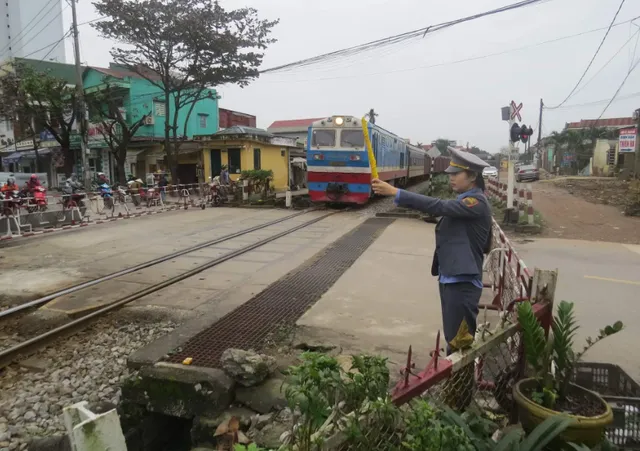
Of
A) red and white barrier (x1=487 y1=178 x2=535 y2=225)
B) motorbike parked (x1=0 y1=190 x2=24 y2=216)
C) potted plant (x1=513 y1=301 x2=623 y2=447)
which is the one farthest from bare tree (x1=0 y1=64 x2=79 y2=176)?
potted plant (x1=513 y1=301 x2=623 y2=447)

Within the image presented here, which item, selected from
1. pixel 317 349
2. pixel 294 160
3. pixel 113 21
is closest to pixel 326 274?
pixel 317 349

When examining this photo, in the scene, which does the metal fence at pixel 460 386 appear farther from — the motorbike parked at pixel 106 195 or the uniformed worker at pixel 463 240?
the motorbike parked at pixel 106 195

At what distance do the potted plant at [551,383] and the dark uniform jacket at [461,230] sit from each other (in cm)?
53

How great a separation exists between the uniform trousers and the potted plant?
44cm

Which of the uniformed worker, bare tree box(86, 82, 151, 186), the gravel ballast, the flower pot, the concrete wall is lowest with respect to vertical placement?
the gravel ballast

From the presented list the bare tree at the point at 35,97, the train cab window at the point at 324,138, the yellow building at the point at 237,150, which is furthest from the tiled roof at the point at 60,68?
the train cab window at the point at 324,138

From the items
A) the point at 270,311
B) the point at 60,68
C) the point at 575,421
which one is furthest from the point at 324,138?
the point at 60,68

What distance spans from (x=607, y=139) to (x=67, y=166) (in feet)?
137

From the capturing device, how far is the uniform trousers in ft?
9.88

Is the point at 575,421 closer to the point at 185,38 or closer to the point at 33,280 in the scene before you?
the point at 33,280

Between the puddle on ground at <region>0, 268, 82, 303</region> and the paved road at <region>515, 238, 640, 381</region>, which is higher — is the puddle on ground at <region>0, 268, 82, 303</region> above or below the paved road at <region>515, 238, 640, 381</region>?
above

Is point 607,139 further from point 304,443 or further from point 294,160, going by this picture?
point 304,443

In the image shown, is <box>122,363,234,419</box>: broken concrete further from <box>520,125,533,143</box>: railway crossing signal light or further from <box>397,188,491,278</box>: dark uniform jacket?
<box>520,125,533,143</box>: railway crossing signal light

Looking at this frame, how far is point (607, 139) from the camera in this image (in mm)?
38312
